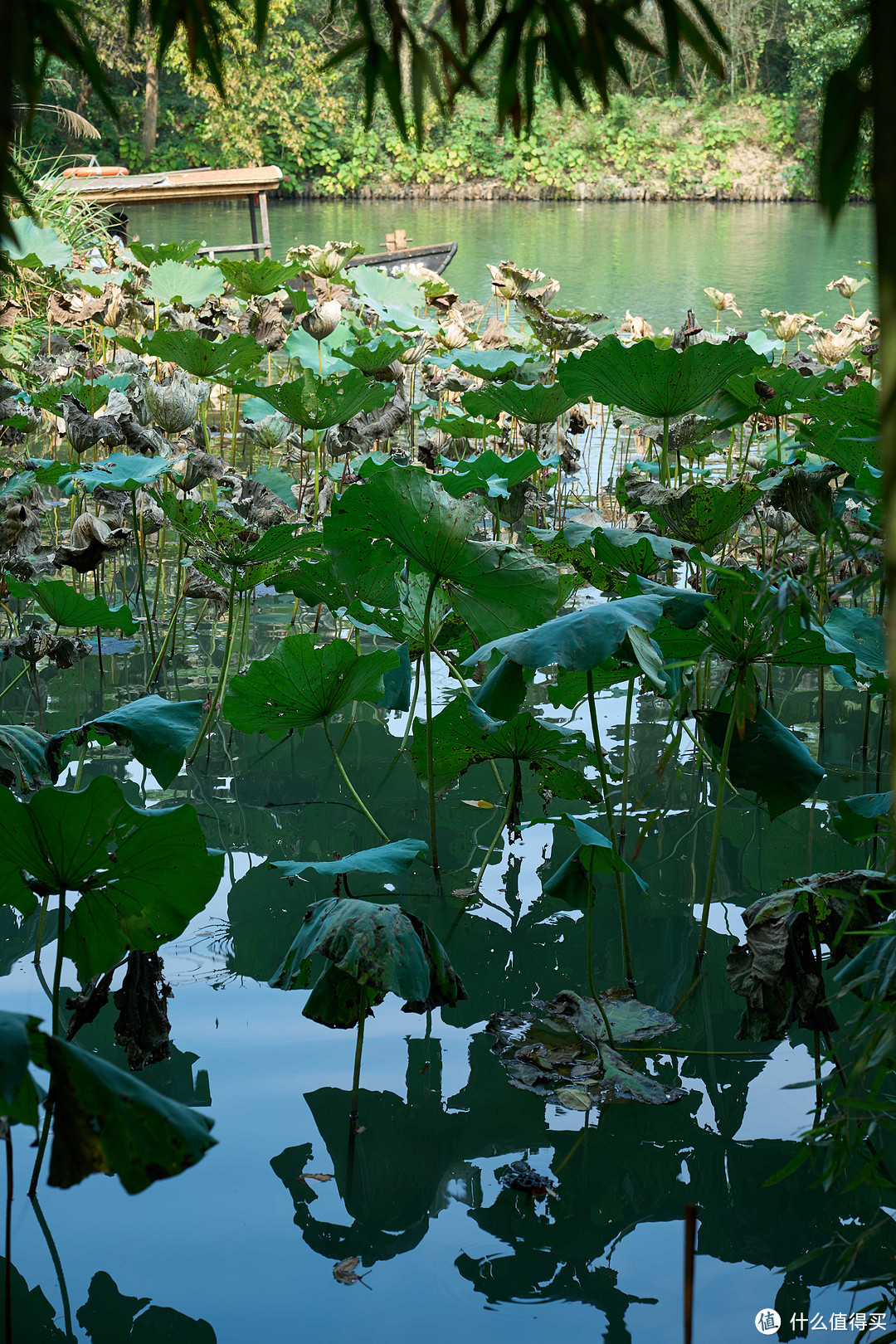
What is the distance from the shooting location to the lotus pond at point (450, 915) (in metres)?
1.08

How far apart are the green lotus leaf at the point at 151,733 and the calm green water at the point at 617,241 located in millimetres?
4398

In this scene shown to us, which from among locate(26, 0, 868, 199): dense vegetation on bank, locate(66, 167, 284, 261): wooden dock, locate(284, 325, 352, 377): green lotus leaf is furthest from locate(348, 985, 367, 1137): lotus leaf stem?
locate(26, 0, 868, 199): dense vegetation on bank

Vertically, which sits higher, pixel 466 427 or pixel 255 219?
pixel 255 219

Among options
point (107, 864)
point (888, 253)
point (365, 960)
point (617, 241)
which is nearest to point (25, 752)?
point (107, 864)

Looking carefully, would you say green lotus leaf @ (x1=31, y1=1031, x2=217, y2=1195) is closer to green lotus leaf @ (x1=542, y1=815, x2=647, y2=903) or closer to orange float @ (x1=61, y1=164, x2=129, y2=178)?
green lotus leaf @ (x1=542, y1=815, x2=647, y2=903)

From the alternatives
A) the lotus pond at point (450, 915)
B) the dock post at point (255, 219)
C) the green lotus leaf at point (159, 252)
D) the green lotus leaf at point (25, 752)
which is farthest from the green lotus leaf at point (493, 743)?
the dock post at point (255, 219)

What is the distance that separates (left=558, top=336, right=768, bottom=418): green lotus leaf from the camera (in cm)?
213

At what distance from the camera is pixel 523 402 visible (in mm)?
2861

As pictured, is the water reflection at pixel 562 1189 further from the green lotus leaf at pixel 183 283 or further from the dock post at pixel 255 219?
the dock post at pixel 255 219

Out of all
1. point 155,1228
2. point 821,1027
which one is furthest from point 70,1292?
point 821,1027

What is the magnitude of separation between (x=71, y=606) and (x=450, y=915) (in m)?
1.01

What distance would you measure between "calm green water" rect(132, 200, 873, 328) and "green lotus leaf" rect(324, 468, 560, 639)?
3785 millimetres

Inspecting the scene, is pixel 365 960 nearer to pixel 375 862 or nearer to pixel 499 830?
pixel 375 862

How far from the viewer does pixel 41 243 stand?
5.20 meters
